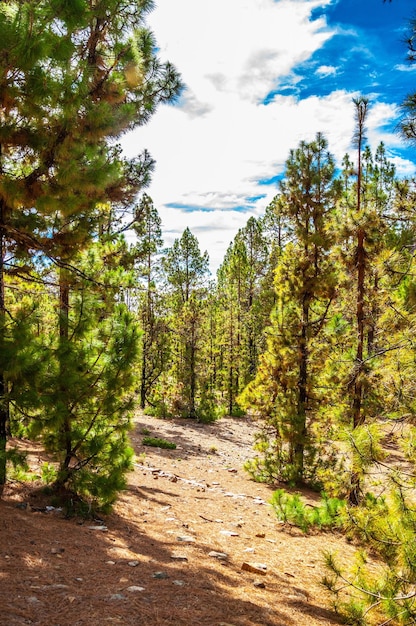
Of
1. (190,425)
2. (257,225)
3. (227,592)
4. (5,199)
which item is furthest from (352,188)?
(257,225)

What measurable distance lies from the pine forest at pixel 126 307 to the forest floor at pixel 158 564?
0.37m

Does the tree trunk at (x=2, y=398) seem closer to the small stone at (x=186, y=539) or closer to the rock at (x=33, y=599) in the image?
the rock at (x=33, y=599)

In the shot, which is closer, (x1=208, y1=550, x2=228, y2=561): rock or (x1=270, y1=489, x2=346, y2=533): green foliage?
(x1=208, y1=550, x2=228, y2=561): rock

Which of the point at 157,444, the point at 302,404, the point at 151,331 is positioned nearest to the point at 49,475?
the point at 302,404

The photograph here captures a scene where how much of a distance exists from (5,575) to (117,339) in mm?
2985

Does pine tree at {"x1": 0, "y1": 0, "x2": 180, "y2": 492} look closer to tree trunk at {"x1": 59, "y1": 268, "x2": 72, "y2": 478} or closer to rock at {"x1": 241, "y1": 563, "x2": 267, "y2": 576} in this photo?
tree trunk at {"x1": 59, "y1": 268, "x2": 72, "y2": 478}

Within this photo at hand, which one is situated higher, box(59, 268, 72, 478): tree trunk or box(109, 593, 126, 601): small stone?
box(59, 268, 72, 478): tree trunk

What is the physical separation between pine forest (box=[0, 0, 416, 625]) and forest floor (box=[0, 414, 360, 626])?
1.20 feet

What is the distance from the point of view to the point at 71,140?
18.7 ft

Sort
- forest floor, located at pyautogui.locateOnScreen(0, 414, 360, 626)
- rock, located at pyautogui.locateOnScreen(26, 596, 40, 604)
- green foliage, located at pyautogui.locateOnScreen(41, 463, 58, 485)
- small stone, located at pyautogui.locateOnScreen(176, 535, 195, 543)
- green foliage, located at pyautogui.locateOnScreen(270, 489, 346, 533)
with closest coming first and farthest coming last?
1. rock, located at pyautogui.locateOnScreen(26, 596, 40, 604)
2. forest floor, located at pyautogui.locateOnScreen(0, 414, 360, 626)
3. small stone, located at pyautogui.locateOnScreen(176, 535, 195, 543)
4. green foliage, located at pyautogui.locateOnScreen(41, 463, 58, 485)
5. green foliage, located at pyautogui.locateOnScreen(270, 489, 346, 533)

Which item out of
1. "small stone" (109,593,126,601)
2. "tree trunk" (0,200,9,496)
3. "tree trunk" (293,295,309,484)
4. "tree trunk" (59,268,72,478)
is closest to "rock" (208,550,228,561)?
"small stone" (109,593,126,601)

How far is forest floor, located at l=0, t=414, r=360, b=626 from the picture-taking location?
141 inches

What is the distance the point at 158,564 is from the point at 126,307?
3.24 m

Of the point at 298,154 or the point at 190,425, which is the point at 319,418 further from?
the point at 190,425
